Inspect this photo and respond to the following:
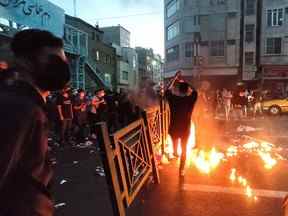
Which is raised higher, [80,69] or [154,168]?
[80,69]

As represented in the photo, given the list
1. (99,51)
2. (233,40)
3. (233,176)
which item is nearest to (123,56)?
(99,51)

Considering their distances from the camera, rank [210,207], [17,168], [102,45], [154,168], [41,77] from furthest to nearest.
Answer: [102,45] < [154,168] < [210,207] < [41,77] < [17,168]

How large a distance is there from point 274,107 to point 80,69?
47.4ft


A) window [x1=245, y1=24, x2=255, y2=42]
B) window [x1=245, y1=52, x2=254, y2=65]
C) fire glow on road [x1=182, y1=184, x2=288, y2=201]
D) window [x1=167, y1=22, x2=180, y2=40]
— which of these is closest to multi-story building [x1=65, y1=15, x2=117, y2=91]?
window [x1=167, y1=22, x2=180, y2=40]

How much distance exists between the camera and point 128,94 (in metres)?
11.8

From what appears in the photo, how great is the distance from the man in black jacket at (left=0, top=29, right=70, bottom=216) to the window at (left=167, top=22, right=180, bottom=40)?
4048 cm

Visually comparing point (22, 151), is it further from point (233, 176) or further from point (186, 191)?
point (233, 176)

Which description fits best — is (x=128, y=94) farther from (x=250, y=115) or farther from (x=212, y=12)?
(x=212, y=12)

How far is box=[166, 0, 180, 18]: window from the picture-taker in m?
40.8

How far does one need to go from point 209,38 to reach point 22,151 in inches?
1544

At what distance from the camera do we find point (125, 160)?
13.1ft

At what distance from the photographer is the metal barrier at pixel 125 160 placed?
3.39 metres

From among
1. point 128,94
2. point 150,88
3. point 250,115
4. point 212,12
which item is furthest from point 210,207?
point 212,12

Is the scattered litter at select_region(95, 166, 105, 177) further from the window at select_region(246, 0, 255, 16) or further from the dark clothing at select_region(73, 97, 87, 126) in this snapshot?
the window at select_region(246, 0, 255, 16)
